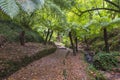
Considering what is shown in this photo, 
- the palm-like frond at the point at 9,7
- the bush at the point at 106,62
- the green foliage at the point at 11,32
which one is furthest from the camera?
the bush at the point at 106,62

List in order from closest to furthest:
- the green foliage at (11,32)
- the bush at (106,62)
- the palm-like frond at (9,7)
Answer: the palm-like frond at (9,7) → the green foliage at (11,32) → the bush at (106,62)

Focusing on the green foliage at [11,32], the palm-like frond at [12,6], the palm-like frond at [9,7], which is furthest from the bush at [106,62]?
the palm-like frond at [9,7]

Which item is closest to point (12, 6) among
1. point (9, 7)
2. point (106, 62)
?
point (9, 7)

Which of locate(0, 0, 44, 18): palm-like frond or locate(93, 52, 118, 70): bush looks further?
locate(93, 52, 118, 70): bush

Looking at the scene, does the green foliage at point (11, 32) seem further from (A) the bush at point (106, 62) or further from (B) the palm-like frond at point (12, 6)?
(B) the palm-like frond at point (12, 6)

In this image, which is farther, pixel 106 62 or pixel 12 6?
pixel 106 62

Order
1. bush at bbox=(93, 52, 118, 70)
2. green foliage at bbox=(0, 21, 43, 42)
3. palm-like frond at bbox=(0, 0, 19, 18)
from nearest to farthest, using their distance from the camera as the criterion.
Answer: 1. palm-like frond at bbox=(0, 0, 19, 18)
2. green foliage at bbox=(0, 21, 43, 42)
3. bush at bbox=(93, 52, 118, 70)

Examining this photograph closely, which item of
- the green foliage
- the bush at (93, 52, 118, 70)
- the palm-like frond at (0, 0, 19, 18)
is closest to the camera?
the palm-like frond at (0, 0, 19, 18)

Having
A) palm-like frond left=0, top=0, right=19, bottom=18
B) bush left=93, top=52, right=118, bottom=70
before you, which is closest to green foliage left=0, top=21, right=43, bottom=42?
bush left=93, top=52, right=118, bottom=70

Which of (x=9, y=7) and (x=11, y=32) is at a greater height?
(x=9, y=7)

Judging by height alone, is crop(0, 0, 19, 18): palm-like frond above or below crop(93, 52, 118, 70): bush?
above

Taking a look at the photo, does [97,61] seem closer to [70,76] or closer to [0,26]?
[70,76]

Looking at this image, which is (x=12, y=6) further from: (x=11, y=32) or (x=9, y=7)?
(x=11, y=32)

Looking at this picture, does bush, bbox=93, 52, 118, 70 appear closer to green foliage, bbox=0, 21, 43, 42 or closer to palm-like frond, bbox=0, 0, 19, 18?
green foliage, bbox=0, 21, 43, 42
